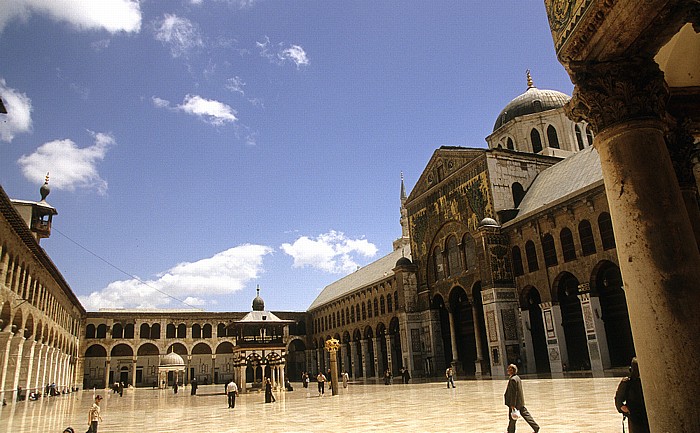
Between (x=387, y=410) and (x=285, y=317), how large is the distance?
165 ft

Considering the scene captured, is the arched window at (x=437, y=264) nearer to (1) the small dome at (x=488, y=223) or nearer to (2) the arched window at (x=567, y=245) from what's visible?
(1) the small dome at (x=488, y=223)

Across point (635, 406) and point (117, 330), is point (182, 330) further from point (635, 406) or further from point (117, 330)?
point (635, 406)

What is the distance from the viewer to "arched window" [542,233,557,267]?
89.0 ft

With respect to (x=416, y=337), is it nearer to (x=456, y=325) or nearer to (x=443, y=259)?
(x=456, y=325)

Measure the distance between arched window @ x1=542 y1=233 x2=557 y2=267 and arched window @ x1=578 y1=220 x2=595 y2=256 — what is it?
185cm

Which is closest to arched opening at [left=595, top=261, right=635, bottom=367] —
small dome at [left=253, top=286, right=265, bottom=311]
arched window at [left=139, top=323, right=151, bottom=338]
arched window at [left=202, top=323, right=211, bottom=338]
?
small dome at [left=253, top=286, right=265, bottom=311]

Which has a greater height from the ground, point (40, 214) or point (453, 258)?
point (40, 214)

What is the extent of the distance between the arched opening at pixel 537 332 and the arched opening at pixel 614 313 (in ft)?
14.4

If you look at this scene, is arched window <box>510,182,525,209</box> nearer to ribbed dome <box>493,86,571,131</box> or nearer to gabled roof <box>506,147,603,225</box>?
gabled roof <box>506,147,603,225</box>

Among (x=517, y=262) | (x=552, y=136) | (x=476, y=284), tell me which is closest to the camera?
(x=517, y=262)

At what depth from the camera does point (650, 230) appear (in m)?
4.82

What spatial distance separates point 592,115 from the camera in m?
5.58

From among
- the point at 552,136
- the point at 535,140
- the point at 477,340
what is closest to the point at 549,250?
the point at 477,340

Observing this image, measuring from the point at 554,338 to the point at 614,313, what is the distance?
11.3 ft
